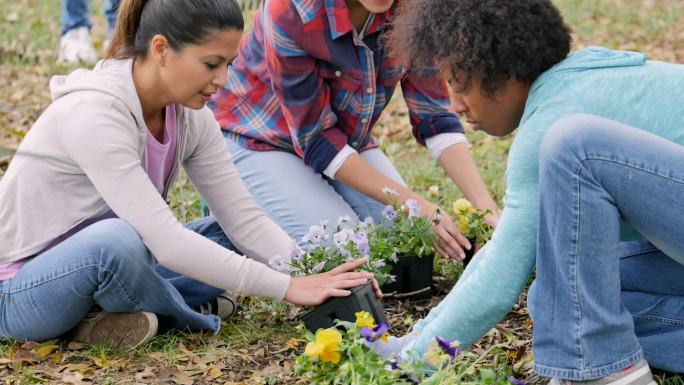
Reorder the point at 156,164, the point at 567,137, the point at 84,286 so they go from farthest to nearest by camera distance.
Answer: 1. the point at 156,164
2. the point at 84,286
3. the point at 567,137

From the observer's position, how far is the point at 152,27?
2883 millimetres

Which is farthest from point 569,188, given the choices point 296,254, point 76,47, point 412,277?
point 76,47

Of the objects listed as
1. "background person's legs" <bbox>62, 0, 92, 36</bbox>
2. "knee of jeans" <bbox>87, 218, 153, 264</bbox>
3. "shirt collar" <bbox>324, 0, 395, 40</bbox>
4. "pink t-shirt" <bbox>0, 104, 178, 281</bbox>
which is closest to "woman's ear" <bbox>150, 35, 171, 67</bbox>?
"pink t-shirt" <bbox>0, 104, 178, 281</bbox>

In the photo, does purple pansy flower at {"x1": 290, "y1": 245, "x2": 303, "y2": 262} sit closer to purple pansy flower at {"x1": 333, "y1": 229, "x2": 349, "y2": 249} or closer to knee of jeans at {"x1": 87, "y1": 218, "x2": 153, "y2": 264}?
purple pansy flower at {"x1": 333, "y1": 229, "x2": 349, "y2": 249}

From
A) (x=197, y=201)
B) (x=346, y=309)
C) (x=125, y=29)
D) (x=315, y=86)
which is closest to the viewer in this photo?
(x=346, y=309)

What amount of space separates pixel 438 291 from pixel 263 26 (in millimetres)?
1196

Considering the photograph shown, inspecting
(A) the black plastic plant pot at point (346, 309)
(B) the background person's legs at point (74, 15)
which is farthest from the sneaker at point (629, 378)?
(B) the background person's legs at point (74, 15)

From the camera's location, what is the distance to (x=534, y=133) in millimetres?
2234

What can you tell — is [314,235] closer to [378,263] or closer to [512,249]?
[378,263]

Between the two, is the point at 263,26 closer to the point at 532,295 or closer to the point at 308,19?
the point at 308,19

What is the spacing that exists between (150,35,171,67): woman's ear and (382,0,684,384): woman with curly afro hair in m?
0.76

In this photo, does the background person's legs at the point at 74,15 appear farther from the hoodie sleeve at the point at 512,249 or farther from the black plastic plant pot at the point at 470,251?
the hoodie sleeve at the point at 512,249

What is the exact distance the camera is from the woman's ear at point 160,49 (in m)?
2.87

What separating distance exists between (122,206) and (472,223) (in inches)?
49.0
